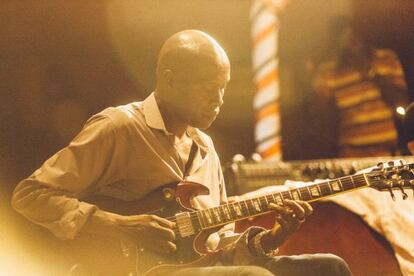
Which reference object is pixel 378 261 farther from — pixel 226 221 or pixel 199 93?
pixel 199 93

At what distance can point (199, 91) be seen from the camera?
218 centimetres

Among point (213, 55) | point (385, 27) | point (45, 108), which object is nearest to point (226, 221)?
point (213, 55)

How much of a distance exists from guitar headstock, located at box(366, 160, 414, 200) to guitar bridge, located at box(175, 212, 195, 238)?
29.1 inches

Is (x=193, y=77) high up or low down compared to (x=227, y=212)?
up

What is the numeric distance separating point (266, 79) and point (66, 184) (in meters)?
3.09

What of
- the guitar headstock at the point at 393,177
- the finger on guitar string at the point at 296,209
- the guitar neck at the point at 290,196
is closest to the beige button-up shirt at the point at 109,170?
the guitar neck at the point at 290,196

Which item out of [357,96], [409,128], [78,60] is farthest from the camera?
[357,96]

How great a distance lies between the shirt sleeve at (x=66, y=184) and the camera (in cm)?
199

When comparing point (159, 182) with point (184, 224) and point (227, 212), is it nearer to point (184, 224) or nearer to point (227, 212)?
point (184, 224)

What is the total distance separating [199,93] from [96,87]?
4.89 feet

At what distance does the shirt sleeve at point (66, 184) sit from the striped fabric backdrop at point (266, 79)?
9.11 ft

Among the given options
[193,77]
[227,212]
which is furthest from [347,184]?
[193,77]

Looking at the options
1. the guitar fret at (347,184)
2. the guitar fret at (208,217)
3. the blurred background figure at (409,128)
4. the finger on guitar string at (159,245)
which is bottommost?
the finger on guitar string at (159,245)

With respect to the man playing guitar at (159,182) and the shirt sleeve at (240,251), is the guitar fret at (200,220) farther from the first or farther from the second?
the shirt sleeve at (240,251)
